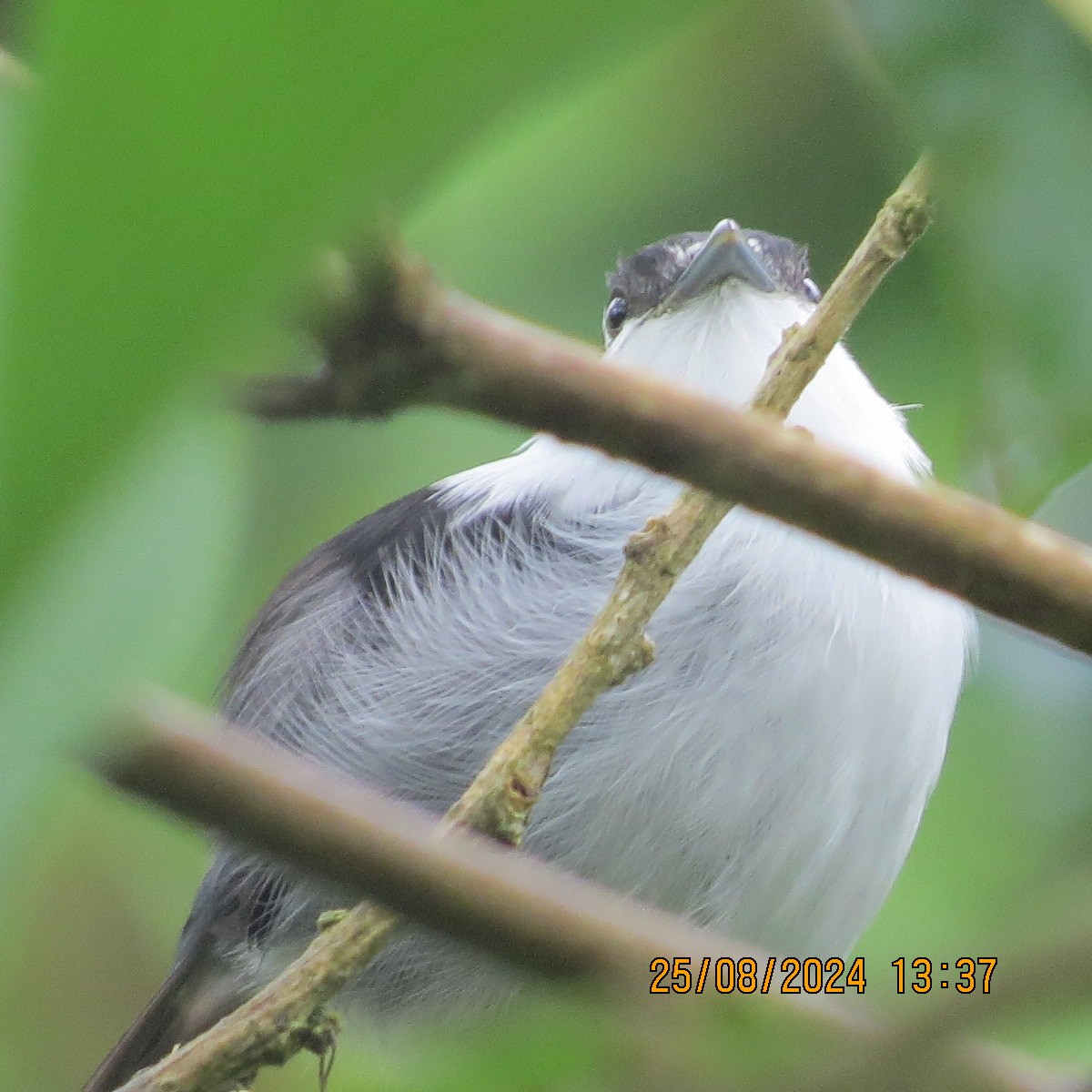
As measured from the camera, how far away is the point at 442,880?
28.7 inches

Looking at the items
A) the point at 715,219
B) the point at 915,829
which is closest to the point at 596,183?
the point at 715,219

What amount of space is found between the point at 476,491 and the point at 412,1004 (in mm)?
1041

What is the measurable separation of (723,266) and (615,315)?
40cm

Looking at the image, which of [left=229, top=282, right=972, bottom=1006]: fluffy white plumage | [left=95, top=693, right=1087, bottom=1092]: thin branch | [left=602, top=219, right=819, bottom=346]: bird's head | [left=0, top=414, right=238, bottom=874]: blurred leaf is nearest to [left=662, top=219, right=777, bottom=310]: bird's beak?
[left=602, top=219, right=819, bottom=346]: bird's head

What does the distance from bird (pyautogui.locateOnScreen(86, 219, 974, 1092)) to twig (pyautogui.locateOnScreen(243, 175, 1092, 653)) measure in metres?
1.45

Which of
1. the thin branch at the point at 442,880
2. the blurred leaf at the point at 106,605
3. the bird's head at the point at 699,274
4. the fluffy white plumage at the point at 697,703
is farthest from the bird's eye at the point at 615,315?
the blurred leaf at the point at 106,605

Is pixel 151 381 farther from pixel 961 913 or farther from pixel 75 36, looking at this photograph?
pixel 961 913

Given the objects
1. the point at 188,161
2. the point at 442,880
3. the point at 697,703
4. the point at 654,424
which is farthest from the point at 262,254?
the point at 697,703

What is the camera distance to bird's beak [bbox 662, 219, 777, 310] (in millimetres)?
2973

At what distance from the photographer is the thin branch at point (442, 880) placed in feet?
2.15

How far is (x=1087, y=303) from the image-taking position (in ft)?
2.94

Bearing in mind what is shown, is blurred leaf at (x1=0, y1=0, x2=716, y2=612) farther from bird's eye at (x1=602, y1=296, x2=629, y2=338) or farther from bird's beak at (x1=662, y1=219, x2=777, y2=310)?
bird's eye at (x1=602, y1=296, x2=629, y2=338)

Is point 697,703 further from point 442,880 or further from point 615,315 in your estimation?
point 442,880

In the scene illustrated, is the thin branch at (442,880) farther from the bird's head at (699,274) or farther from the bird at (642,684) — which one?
the bird's head at (699,274)
